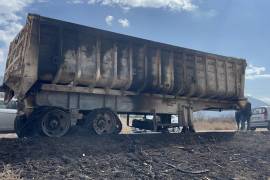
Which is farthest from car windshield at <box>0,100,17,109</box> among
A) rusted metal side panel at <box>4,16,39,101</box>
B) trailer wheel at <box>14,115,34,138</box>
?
rusted metal side panel at <box>4,16,39,101</box>

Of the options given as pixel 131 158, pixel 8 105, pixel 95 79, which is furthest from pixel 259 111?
Result: pixel 131 158

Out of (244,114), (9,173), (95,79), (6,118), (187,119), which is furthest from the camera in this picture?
(244,114)

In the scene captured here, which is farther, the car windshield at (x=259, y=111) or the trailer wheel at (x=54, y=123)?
the car windshield at (x=259, y=111)

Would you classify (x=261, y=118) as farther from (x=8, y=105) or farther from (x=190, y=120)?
(x=8, y=105)

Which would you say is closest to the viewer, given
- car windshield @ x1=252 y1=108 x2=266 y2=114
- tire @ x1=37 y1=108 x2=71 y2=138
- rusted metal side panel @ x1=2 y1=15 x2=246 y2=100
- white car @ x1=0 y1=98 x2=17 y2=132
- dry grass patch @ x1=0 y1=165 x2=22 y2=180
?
dry grass patch @ x1=0 y1=165 x2=22 y2=180

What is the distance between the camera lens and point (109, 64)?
1095 centimetres

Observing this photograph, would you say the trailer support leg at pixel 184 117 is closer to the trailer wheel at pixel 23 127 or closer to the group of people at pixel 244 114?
the group of people at pixel 244 114

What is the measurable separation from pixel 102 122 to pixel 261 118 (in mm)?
13437

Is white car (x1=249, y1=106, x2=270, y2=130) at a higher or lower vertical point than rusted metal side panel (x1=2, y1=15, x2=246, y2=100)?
lower

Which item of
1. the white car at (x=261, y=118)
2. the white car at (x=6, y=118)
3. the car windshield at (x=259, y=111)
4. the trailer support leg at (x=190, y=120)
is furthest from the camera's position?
the car windshield at (x=259, y=111)

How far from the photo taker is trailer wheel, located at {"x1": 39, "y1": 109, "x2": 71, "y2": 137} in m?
9.55

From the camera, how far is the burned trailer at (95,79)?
31.7 feet

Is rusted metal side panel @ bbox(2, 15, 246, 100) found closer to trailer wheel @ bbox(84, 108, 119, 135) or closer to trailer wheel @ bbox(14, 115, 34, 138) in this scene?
trailer wheel @ bbox(84, 108, 119, 135)

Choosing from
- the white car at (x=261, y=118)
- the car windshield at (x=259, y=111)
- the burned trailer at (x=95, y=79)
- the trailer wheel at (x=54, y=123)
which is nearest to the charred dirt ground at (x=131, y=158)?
the trailer wheel at (x=54, y=123)
